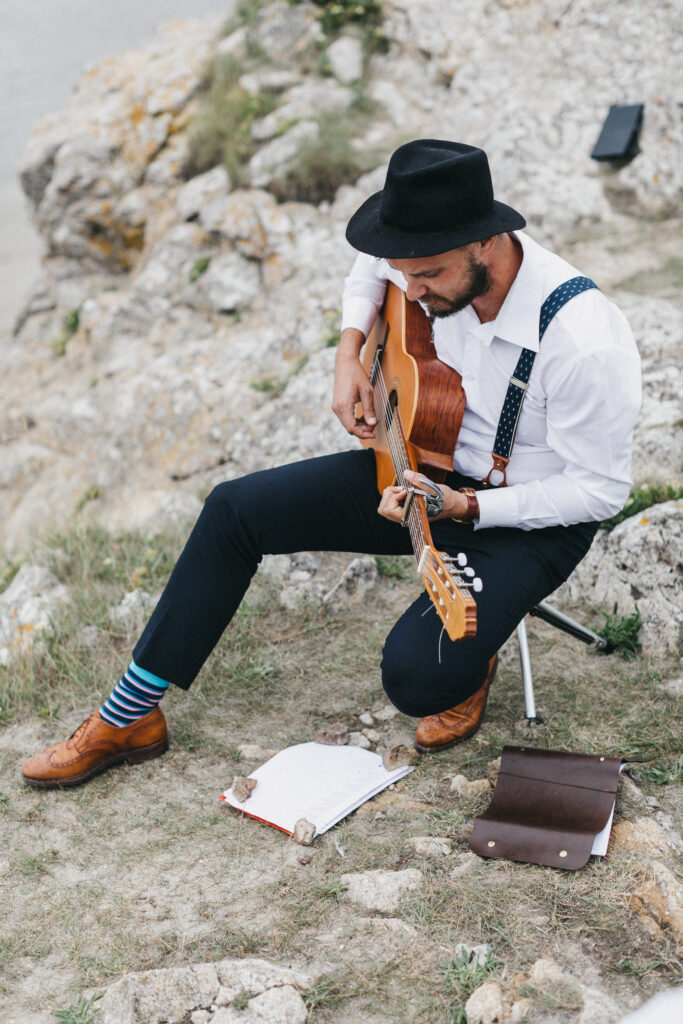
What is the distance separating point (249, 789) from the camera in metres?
A: 2.70

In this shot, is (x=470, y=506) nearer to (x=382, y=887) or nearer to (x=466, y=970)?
(x=382, y=887)

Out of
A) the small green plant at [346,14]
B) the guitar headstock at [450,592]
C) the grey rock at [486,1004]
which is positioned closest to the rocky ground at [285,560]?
the grey rock at [486,1004]

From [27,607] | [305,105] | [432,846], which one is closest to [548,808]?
[432,846]

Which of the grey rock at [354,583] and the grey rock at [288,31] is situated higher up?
the grey rock at [288,31]

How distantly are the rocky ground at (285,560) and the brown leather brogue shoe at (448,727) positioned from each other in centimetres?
6

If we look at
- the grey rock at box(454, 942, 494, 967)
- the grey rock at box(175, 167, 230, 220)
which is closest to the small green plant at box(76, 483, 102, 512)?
the grey rock at box(175, 167, 230, 220)

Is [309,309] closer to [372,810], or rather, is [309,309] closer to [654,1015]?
[372,810]

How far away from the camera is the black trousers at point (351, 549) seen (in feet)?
8.10

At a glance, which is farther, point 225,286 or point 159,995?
point 225,286

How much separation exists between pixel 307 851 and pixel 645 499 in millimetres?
1951

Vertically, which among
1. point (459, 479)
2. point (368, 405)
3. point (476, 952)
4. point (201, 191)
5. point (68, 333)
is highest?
point (368, 405)

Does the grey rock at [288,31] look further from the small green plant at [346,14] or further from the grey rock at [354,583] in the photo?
the grey rock at [354,583]

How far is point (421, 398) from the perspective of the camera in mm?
2453

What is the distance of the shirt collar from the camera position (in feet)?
7.69
